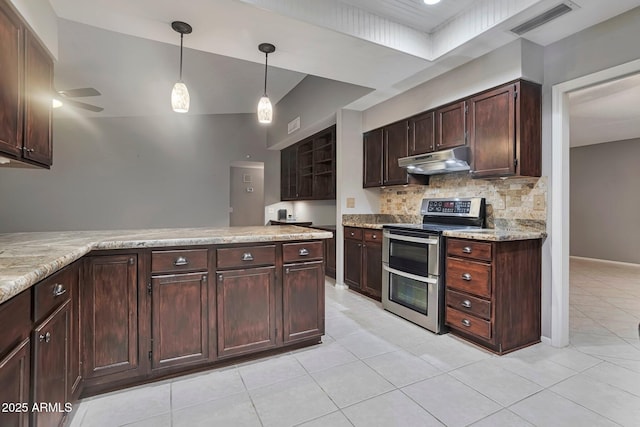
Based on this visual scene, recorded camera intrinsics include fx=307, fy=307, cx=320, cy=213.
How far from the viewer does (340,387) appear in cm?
199

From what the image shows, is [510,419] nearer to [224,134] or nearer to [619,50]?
[619,50]

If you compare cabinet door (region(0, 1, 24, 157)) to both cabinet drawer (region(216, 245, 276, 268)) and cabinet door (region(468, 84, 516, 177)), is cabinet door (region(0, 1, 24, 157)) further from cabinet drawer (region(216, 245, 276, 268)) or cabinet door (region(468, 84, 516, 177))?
cabinet door (region(468, 84, 516, 177))

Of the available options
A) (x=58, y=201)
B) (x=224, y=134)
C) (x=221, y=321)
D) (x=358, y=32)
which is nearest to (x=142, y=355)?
(x=221, y=321)

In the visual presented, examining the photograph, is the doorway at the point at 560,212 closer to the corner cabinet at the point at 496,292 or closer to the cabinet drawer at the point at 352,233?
the corner cabinet at the point at 496,292

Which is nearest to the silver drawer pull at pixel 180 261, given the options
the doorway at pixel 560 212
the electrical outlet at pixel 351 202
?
the electrical outlet at pixel 351 202

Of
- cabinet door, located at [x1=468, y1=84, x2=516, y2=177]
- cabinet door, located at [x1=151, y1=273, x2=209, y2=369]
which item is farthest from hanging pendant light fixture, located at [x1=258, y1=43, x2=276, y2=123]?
cabinet door, located at [x1=468, y1=84, x2=516, y2=177]

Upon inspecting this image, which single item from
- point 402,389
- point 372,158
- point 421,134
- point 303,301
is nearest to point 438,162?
point 421,134

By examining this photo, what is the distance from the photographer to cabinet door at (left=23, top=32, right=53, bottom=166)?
188cm

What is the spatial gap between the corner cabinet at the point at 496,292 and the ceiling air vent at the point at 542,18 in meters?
1.67

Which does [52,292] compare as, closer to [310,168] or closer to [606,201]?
[310,168]

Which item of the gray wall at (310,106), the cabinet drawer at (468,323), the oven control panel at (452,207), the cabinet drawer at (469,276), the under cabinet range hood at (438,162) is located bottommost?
the cabinet drawer at (468,323)

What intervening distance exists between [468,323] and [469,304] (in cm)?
17

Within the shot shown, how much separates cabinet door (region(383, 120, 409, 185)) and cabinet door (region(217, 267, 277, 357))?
2.22m

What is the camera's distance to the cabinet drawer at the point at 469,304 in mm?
2473
